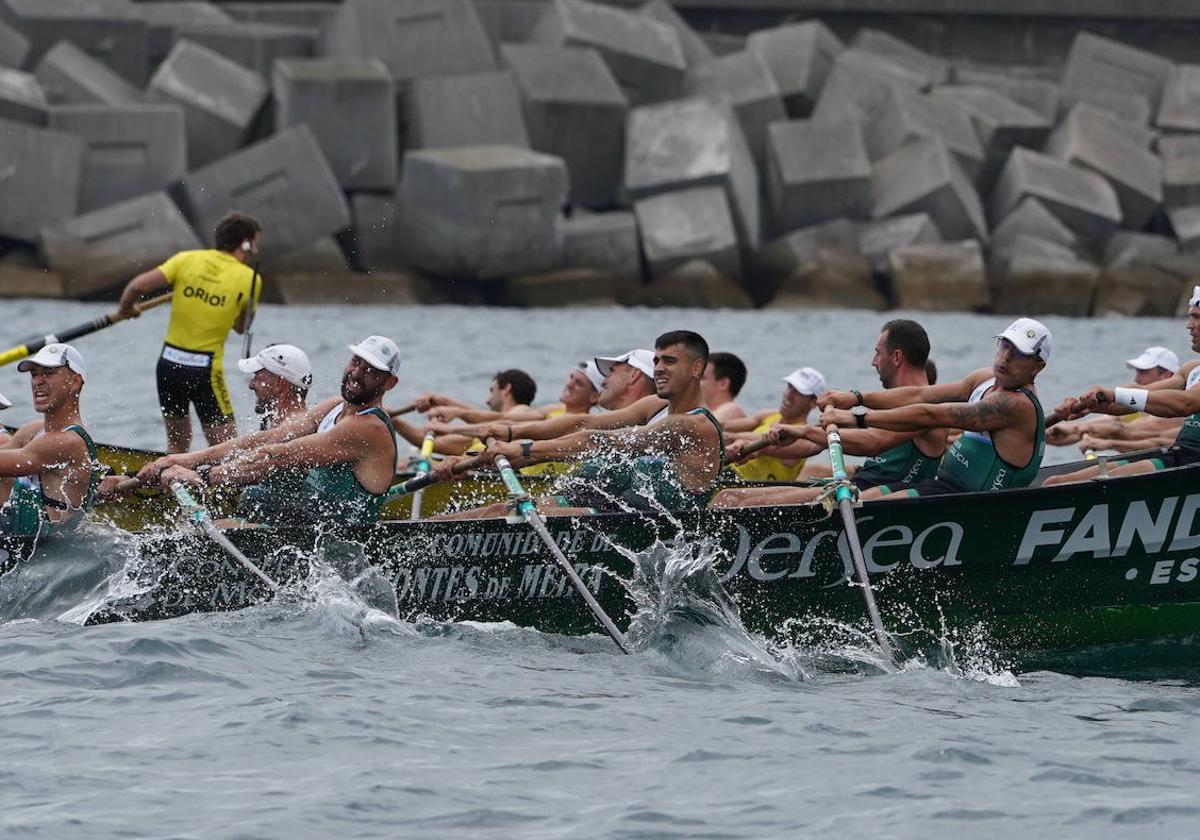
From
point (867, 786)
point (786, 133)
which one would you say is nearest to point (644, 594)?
point (867, 786)

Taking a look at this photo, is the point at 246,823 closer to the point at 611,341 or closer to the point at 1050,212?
the point at 611,341

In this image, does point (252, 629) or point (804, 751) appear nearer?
point (804, 751)

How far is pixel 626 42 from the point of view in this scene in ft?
116

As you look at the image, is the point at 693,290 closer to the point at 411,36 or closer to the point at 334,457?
the point at 411,36

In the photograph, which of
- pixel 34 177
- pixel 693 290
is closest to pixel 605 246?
pixel 693 290

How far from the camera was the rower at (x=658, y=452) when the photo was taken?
10.5 meters

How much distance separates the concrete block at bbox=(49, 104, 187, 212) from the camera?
30.7m

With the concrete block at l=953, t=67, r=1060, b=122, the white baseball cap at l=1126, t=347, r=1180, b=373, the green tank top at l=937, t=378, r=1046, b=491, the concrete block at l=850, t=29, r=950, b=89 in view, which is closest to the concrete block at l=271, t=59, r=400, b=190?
the concrete block at l=850, t=29, r=950, b=89

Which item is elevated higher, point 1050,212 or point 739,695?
point 1050,212

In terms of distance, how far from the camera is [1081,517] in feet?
33.6

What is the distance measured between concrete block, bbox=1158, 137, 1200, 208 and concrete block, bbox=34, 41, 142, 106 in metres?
18.2

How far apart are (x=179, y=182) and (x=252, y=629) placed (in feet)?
71.1

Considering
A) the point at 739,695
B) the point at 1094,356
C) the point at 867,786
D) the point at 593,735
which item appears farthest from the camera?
the point at 1094,356

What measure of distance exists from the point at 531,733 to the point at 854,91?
29272 mm
